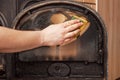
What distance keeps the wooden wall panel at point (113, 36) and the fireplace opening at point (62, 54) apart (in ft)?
1.48

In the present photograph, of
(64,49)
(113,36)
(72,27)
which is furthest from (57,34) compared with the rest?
(113,36)

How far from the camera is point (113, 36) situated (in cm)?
179

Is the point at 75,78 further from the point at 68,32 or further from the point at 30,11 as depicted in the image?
the point at 68,32

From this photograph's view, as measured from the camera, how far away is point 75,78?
134 centimetres

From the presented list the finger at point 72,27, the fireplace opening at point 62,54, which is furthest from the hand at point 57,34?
the fireplace opening at point 62,54

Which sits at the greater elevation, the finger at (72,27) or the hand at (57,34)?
the finger at (72,27)

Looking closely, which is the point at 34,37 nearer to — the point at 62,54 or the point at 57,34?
the point at 57,34

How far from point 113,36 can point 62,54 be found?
61 cm

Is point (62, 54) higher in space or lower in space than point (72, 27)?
lower

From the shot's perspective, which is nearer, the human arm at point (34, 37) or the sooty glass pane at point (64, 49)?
the human arm at point (34, 37)

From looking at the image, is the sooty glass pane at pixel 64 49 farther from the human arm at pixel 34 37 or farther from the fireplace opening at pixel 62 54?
the human arm at pixel 34 37

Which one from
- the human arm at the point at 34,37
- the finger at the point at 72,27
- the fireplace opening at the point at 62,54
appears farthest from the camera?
the fireplace opening at the point at 62,54

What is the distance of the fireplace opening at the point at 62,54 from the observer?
1.30 metres

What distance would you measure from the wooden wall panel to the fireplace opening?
1.48 feet
